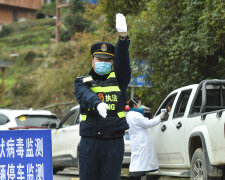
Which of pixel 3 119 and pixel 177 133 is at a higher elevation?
pixel 177 133

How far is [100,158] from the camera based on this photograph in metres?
5.33

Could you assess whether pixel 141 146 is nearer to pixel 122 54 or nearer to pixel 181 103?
pixel 181 103

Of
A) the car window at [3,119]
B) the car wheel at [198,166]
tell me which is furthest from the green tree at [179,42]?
the car window at [3,119]

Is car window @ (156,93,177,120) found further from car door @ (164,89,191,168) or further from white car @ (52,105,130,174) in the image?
white car @ (52,105,130,174)

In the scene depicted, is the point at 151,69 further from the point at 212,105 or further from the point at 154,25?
the point at 212,105

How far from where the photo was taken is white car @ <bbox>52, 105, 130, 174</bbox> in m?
13.5

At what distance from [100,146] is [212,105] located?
16.3 ft

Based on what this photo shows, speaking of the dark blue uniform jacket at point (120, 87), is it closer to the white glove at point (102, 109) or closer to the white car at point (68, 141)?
the white glove at point (102, 109)

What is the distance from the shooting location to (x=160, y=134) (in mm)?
11023

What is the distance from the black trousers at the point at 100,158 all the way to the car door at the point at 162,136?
5.35 metres

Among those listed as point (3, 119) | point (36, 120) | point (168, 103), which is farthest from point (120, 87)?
point (3, 119)

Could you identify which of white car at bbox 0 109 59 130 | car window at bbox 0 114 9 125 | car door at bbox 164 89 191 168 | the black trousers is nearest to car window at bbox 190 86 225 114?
car door at bbox 164 89 191 168

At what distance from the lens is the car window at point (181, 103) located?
1027cm

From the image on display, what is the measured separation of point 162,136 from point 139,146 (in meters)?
0.48
